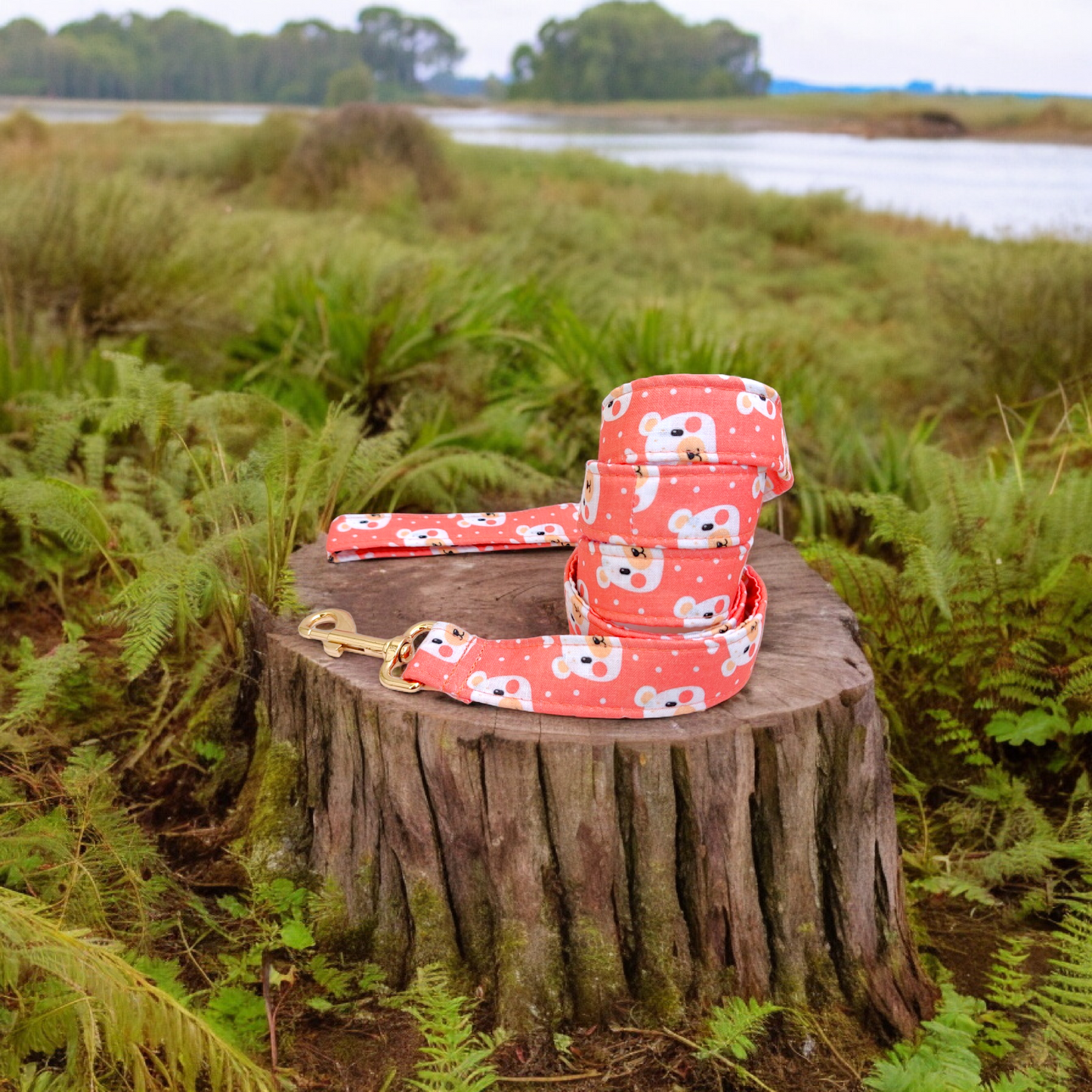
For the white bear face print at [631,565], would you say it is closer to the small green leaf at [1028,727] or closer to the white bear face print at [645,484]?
the white bear face print at [645,484]

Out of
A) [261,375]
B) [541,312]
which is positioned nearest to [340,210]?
[541,312]

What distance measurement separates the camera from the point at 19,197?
4.96 meters

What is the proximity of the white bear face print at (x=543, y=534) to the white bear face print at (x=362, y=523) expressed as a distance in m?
0.33

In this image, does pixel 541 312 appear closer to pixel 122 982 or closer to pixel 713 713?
pixel 713 713

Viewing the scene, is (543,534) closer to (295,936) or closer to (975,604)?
(295,936)

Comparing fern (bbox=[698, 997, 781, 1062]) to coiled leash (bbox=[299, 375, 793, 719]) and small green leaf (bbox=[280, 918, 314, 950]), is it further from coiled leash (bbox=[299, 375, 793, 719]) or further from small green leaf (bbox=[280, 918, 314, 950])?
small green leaf (bbox=[280, 918, 314, 950])

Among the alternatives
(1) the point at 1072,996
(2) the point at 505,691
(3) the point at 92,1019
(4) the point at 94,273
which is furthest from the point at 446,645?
(4) the point at 94,273

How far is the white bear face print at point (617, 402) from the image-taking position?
1.65 meters

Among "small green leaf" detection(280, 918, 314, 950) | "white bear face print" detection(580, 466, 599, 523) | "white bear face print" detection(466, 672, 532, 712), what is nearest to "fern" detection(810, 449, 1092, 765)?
"white bear face print" detection(580, 466, 599, 523)

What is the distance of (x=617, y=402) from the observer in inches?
66.0

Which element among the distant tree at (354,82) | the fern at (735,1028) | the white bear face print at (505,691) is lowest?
the fern at (735,1028)

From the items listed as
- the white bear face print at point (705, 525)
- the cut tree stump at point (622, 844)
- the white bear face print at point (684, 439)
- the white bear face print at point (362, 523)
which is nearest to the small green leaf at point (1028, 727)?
the cut tree stump at point (622, 844)

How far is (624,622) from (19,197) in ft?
15.5

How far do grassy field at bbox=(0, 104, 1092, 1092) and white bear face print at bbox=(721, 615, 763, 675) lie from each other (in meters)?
0.60
